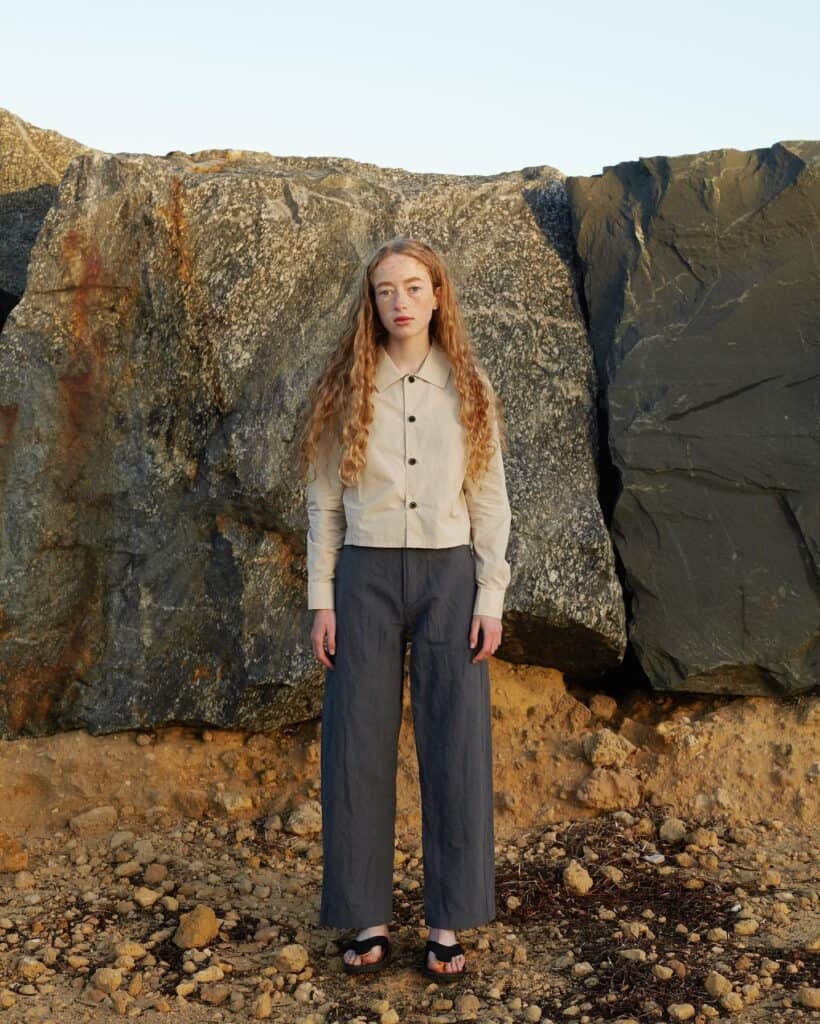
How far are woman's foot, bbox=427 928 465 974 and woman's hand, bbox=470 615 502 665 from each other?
796mm

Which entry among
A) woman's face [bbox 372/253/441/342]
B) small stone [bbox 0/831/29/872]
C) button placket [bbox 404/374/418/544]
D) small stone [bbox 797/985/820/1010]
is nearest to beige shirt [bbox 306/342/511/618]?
button placket [bbox 404/374/418/544]

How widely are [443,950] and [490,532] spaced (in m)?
1.19

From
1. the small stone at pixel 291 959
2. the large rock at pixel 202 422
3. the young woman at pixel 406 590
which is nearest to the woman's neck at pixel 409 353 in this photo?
the young woman at pixel 406 590

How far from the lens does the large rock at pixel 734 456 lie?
455 centimetres

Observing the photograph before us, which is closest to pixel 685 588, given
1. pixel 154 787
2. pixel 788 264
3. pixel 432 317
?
pixel 788 264

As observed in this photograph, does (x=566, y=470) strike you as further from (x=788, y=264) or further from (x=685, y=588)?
(x=788, y=264)

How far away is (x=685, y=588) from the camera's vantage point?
15.0 ft

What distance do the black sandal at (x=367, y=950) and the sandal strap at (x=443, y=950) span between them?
132 mm

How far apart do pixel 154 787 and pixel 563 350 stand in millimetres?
2304

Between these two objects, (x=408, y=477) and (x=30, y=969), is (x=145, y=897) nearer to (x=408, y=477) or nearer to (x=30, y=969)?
(x=30, y=969)

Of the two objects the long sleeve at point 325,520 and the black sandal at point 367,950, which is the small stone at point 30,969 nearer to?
the black sandal at point 367,950

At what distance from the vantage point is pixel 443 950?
3455 mm

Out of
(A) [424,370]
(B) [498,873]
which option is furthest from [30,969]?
(A) [424,370]

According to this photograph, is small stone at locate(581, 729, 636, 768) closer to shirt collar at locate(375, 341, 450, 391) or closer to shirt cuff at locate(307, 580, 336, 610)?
shirt cuff at locate(307, 580, 336, 610)
